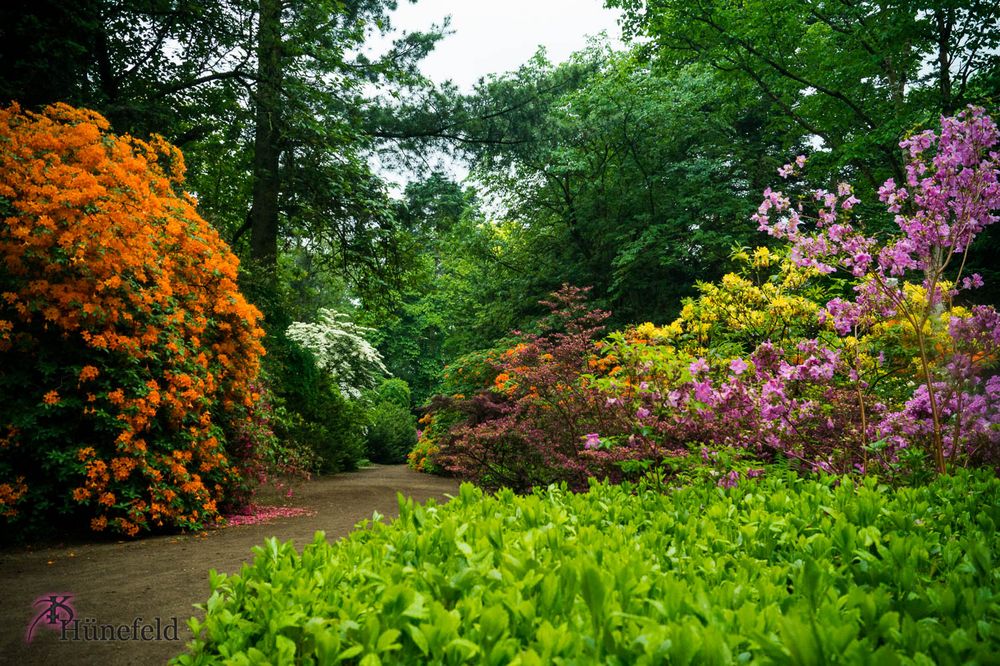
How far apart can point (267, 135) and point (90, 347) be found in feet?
21.4

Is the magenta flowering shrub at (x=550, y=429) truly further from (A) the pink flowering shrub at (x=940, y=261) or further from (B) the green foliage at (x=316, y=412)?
(B) the green foliage at (x=316, y=412)

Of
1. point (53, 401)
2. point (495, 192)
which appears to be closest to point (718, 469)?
point (53, 401)

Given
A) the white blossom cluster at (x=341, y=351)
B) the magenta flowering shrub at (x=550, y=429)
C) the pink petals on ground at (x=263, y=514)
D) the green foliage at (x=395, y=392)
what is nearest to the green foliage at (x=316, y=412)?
the white blossom cluster at (x=341, y=351)

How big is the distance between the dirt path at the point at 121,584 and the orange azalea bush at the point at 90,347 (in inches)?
19.2

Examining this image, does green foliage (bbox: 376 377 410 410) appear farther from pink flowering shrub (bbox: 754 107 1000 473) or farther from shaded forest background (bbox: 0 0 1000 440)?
pink flowering shrub (bbox: 754 107 1000 473)

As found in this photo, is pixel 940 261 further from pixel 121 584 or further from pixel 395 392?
pixel 395 392

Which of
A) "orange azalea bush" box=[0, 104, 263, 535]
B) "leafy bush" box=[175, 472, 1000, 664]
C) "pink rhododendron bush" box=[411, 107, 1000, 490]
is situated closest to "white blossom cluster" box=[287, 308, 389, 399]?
"orange azalea bush" box=[0, 104, 263, 535]

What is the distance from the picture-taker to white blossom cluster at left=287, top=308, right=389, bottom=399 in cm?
1527

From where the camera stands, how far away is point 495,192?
17.7 metres

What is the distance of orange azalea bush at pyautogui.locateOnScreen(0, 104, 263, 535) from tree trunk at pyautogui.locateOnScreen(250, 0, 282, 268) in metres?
4.04

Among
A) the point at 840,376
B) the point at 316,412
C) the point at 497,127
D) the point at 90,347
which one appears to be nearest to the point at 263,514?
the point at 90,347

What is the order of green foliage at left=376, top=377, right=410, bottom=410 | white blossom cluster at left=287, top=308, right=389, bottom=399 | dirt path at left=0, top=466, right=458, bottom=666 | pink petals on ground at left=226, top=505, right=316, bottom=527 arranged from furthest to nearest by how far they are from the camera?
1. green foliage at left=376, top=377, right=410, bottom=410
2. white blossom cluster at left=287, top=308, right=389, bottom=399
3. pink petals on ground at left=226, top=505, right=316, bottom=527
4. dirt path at left=0, top=466, right=458, bottom=666

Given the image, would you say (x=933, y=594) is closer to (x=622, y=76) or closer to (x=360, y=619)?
(x=360, y=619)

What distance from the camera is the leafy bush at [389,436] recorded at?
2048cm
